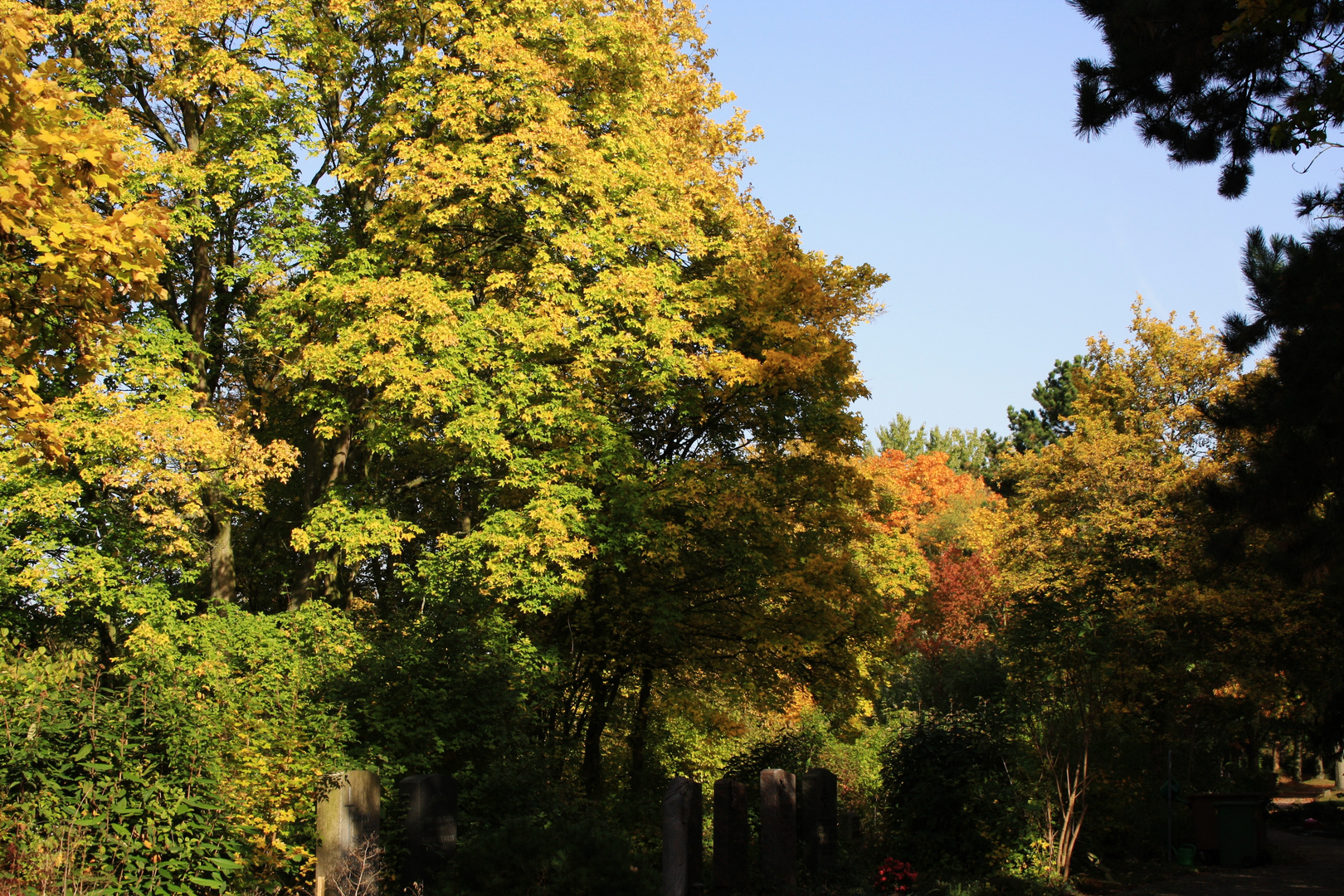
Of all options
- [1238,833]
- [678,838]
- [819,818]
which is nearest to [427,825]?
[678,838]

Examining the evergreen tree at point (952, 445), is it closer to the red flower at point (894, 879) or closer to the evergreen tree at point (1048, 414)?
the evergreen tree at point (1048, 414)

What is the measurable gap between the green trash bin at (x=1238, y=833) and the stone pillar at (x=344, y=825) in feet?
46.0

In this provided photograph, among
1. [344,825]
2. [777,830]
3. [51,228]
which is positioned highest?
[51,228]

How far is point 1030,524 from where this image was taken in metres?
29.0

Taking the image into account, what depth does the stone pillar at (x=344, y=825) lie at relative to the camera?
7309 millimetres

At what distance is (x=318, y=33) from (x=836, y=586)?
13.0 m

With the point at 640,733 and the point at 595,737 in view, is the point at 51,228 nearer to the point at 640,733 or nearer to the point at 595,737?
the point at 595,737

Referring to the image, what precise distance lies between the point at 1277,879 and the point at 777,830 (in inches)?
346

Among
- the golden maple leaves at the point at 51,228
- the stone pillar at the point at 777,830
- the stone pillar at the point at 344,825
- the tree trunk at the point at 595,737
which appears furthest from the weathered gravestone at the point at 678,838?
the tree trunk at the point at 595,737

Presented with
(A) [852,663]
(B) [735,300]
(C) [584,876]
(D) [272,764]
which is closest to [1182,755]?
(A) [852,663]

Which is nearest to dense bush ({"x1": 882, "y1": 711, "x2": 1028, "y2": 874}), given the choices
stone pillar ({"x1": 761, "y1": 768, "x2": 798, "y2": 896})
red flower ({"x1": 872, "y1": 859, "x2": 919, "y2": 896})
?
red flower ({"x1": 872, "y1": 859, "x2": 919, "y2": 896})

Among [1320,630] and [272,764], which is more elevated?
[1320,630]

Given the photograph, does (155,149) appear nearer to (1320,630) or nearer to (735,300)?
(735,300)

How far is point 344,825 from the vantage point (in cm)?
736
